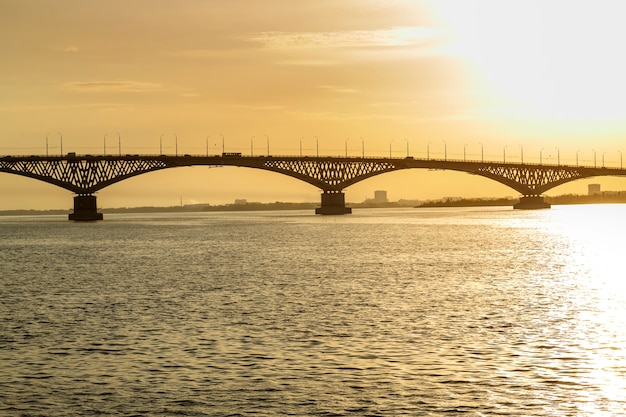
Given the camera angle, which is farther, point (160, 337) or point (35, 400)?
point (160, 337)

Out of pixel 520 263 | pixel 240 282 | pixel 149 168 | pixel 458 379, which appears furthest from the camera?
pixel 149 168

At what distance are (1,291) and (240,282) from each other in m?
12.8

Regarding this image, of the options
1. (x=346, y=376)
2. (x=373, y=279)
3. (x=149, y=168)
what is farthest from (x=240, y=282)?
(x=149, y=168)

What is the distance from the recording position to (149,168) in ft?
623

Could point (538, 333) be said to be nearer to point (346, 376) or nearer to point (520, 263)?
point (346, 376)

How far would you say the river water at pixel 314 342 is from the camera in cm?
2206

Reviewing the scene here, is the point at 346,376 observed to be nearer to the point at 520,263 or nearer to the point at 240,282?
the point at 240,282

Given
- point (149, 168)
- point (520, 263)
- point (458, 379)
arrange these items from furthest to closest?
point (149, 168)
point (520, 263)
point (458, 379)

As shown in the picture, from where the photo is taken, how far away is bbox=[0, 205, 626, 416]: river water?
72.4ft

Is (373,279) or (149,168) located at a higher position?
(149,168)

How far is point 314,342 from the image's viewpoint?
98.8 feet

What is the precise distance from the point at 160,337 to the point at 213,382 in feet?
25.7

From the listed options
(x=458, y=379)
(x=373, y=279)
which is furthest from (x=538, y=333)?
(x=373, y=279)

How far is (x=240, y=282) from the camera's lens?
174 feet
